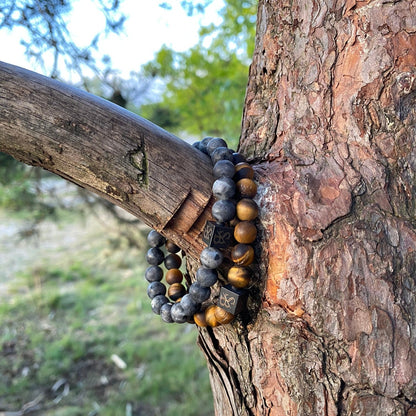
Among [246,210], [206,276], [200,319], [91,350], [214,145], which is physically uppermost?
[214,145]

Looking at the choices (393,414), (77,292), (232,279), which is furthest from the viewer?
(77,292)

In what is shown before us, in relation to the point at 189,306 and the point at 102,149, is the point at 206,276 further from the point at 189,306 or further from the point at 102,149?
the point at 102,149

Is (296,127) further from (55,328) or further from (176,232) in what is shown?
(55,328)

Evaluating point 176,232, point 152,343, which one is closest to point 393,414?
point 176,232

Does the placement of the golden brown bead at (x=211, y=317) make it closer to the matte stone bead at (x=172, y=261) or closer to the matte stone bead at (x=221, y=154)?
the matte stone bead at (x=172, y=261)

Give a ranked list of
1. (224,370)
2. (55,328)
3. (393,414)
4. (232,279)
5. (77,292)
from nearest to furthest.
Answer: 1. (393,414)
2. (232,279)
3. (224,370)
4. (55,328)
5. (77,292)

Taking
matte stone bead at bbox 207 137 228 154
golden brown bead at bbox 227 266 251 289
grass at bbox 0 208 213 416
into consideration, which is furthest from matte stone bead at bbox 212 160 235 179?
grass at bbox 0 208 213 416

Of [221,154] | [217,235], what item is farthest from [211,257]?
[221,154]
